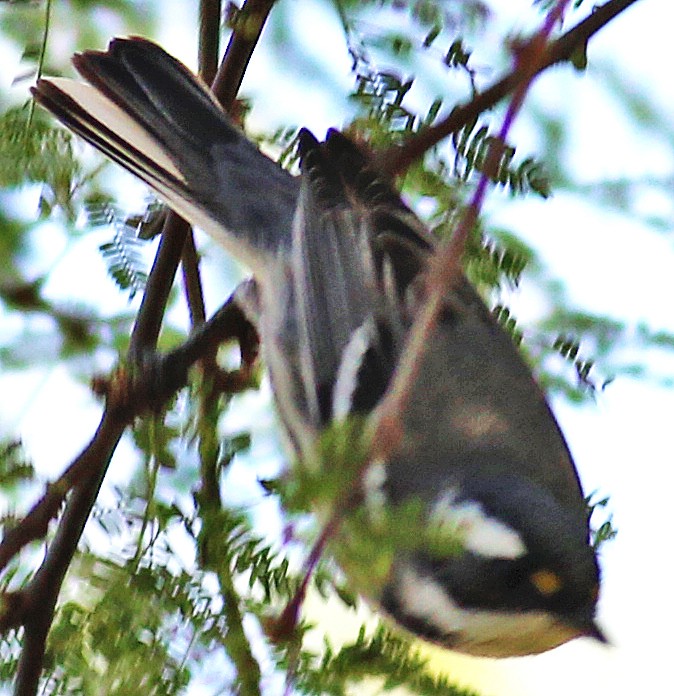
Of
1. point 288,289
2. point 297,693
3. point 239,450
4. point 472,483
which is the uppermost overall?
point 288,289

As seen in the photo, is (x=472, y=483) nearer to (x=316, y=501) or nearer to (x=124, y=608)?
(x=124, y=608)

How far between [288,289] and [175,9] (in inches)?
19.4

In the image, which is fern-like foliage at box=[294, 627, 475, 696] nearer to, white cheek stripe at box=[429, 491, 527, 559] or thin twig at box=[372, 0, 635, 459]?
white cheek stripe at box=[429, 491, 527, 559]

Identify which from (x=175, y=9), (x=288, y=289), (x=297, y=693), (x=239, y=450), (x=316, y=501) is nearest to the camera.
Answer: (x=316, y=501)

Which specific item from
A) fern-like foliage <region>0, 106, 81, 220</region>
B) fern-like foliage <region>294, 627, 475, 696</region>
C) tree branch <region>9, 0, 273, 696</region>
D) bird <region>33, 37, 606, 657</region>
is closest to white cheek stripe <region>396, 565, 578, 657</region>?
bird <region>33, 37, 606, 657</region>

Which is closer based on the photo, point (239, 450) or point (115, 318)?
point (239, 450)

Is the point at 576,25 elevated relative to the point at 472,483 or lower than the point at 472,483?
elevated

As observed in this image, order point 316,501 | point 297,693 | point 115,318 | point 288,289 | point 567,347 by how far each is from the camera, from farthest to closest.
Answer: point 288,289 < point 115,318 < point 567,347 < point 297,693 < point 316,501

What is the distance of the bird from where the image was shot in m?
1.27

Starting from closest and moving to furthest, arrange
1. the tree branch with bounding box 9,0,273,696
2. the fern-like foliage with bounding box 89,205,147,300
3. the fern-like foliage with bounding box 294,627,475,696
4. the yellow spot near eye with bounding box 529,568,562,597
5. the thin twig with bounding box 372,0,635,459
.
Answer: the thin twig with bounding box 372,0,635,459 → the fern-like foliage with bounding box 294,627,475,696 → the tree branch with bounding box 9,0,273,696 → the yellow spot near eye with bounding box 529,568,562,597 → the fern-like foliage with bounding box 89,205,147,300

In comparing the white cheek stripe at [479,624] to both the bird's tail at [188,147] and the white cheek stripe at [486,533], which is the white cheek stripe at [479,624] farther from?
the bird's tail at [188,147]

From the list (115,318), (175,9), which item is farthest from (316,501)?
(175,9)

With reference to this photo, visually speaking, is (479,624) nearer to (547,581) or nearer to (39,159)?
(547,581)

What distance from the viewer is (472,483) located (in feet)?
4.38
